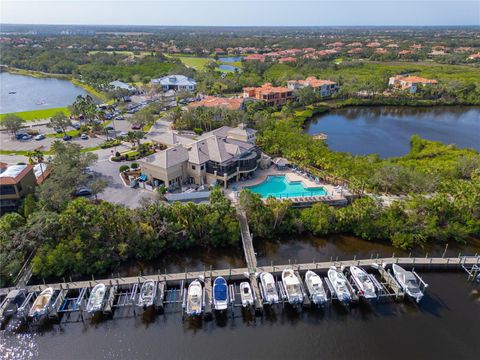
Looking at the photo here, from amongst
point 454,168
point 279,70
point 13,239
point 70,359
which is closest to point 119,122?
point 13,239

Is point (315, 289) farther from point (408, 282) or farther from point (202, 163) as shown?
point (202, 163)

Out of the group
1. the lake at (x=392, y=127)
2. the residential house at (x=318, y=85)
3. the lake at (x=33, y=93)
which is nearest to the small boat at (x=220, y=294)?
the lake at (x=392, y=127)

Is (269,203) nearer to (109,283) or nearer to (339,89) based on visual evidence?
(109,283)

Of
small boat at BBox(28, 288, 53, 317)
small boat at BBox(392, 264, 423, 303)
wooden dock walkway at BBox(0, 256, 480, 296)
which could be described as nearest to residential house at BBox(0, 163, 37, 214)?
wooden dock walkway at BBox(0, 256, 480, 296)

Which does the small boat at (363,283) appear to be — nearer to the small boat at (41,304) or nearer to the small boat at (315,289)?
the small boat at (315,289)

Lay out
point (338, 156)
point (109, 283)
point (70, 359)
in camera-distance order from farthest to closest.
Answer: point (338, 156)
point (109, 283)
point (70, 359)

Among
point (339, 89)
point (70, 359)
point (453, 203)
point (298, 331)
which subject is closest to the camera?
point (70, 359)

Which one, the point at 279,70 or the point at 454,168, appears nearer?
the point at 454,168
